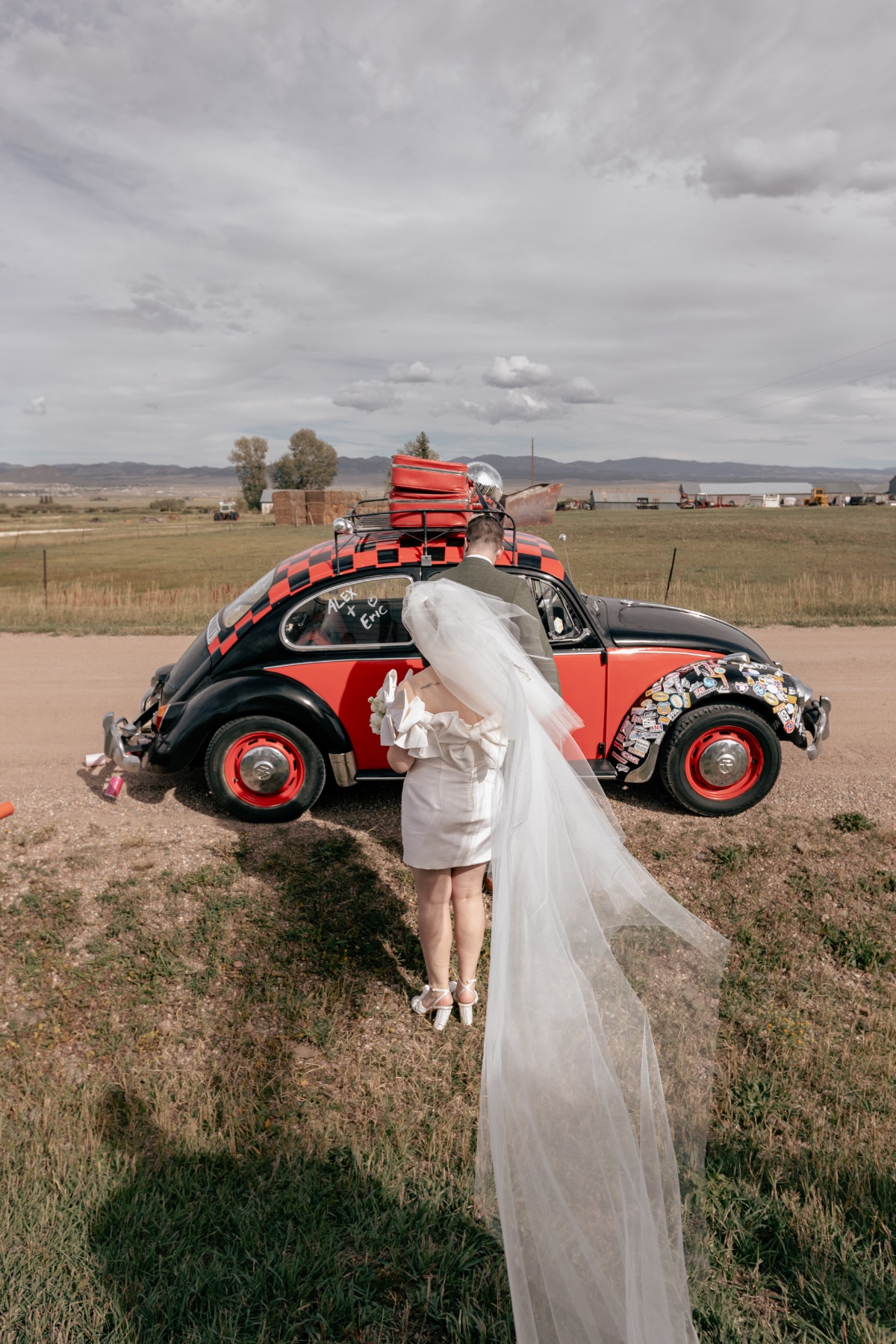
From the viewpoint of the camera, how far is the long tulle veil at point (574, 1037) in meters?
2.02

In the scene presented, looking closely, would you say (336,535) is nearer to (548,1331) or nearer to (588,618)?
(588,618)

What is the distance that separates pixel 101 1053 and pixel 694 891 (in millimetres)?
3287

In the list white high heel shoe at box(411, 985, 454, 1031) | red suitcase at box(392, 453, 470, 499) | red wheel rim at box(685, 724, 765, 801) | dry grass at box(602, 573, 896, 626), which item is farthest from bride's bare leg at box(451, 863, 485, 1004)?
dry grass at box(602, 573, 896, 626)

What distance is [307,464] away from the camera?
434ft

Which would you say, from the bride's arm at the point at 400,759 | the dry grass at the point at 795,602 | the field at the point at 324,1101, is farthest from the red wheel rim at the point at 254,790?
the dry grass at the point at 795,602

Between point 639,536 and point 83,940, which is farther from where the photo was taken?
point 639,536

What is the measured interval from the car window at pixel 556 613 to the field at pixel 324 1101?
1470 millimetres

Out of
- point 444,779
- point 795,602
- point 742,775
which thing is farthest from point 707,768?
point 795,602

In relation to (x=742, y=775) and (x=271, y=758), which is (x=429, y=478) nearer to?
(x=271, y=758)

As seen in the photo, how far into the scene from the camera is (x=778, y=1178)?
2.81 m

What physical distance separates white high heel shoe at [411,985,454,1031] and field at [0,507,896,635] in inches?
368

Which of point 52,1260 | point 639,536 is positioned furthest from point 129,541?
point 52,1260

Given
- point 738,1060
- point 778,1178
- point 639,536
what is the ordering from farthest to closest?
1. point 639,536
2. point 738,1060
3. point 778,1178

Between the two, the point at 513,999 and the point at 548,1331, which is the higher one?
the point at 513,999
